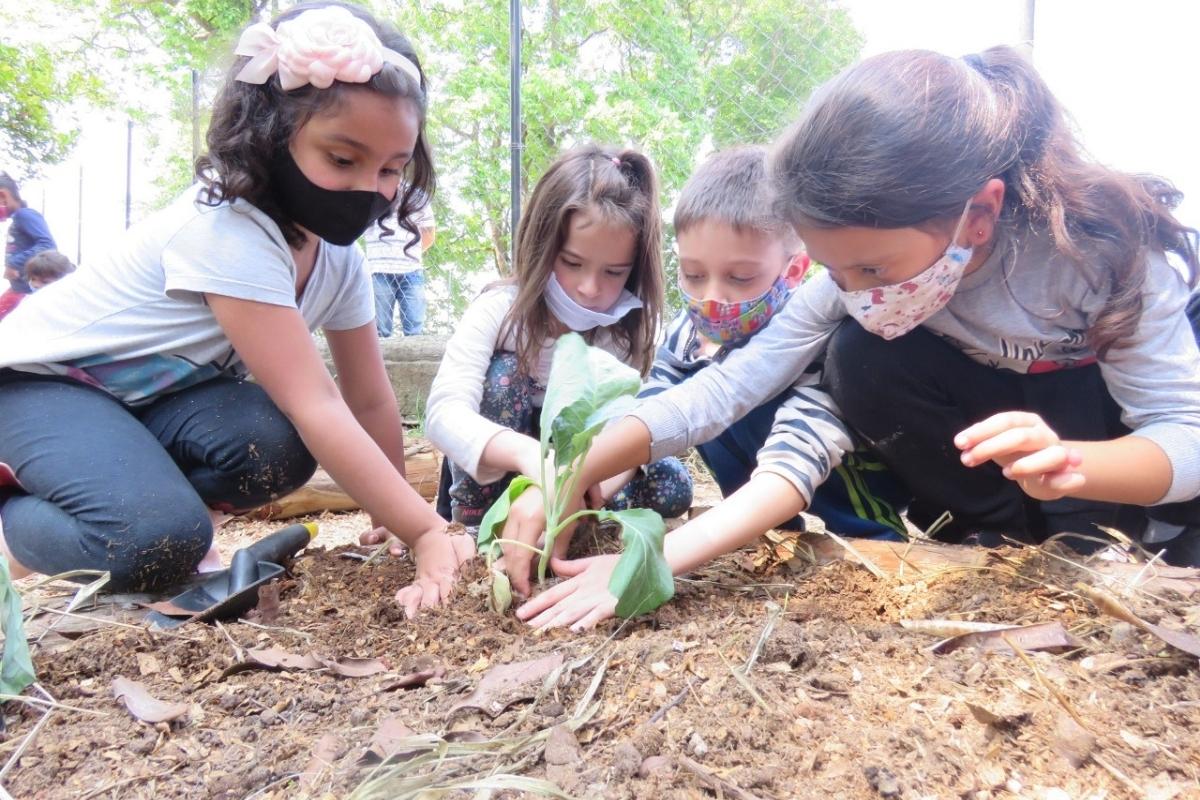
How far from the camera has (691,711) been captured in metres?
0.82

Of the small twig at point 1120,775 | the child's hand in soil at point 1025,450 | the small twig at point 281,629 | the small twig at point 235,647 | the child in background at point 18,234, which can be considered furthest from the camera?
the child in background at point 18,234

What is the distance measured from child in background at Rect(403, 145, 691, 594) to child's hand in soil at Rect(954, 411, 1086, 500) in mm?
1010

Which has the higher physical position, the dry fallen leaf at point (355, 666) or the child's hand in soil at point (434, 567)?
the dry fallen leaf at point (355, 666)

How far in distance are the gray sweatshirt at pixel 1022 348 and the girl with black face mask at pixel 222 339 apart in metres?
0.62

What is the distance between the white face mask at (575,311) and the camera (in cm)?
202

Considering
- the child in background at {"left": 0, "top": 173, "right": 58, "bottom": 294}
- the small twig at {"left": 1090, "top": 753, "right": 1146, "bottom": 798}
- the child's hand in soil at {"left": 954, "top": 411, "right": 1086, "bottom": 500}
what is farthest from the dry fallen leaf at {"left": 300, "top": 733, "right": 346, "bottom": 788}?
the child in background at {"left": 0, "top": 173, "right": 58, "bottom": 294}

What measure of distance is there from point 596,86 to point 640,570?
5840 mm

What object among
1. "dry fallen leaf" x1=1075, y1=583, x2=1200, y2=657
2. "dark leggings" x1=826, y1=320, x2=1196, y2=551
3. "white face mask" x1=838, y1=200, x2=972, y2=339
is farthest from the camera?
"dark leggings" x1=826, y1=320, x2=1196, y2=551

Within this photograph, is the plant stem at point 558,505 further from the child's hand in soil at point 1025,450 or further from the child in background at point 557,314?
the child's hand in soil at point 1025,450

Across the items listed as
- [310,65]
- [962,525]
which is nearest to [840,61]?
[962,525]

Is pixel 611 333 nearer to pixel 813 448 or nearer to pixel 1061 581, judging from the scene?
pixel 813 448

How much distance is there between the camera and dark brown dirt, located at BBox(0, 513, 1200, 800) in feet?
2.34

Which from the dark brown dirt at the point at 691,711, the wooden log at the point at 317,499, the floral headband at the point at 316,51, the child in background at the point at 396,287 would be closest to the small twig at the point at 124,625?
the dark brown dirt at the point at 691,711

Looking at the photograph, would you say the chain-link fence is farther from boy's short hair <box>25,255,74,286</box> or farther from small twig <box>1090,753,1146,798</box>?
small twig <box>1090,753,1146,798</box>
